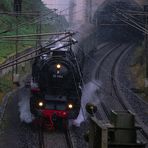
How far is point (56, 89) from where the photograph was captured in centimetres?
2055

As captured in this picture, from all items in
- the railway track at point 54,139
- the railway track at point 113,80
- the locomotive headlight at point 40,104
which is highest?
the locomotive headlight at point 40,104

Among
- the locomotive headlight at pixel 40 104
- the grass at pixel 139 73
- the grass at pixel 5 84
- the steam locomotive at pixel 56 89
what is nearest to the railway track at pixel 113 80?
the grass at pixel 139 73

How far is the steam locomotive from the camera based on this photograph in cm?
2036

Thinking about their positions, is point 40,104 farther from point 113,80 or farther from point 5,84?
point 113,80

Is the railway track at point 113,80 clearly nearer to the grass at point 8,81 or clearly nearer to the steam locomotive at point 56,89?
the steam locomotive at point 56,89

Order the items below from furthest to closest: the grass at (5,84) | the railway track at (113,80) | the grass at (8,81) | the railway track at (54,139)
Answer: the grass at (8,81) → the grass at (5,84) → the railway track at (113,80) → the railway track at (54,139)

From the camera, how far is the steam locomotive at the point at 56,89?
2036 cm

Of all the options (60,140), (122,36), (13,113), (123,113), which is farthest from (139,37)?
(123,113)

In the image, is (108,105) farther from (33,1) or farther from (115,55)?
(33,1)

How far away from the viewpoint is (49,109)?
797 inches

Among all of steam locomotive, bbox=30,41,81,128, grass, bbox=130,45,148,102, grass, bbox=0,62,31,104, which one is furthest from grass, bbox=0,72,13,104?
grass, bbox=130,45,148,102

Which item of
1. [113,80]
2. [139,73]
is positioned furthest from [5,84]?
[139,73]

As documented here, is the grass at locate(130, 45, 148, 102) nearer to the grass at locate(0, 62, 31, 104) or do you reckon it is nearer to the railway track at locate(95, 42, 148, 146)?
the railway track at locate(95, 42, 148, 146)

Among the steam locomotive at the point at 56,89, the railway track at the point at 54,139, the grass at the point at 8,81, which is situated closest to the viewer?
the railway track at the point at 54,139
